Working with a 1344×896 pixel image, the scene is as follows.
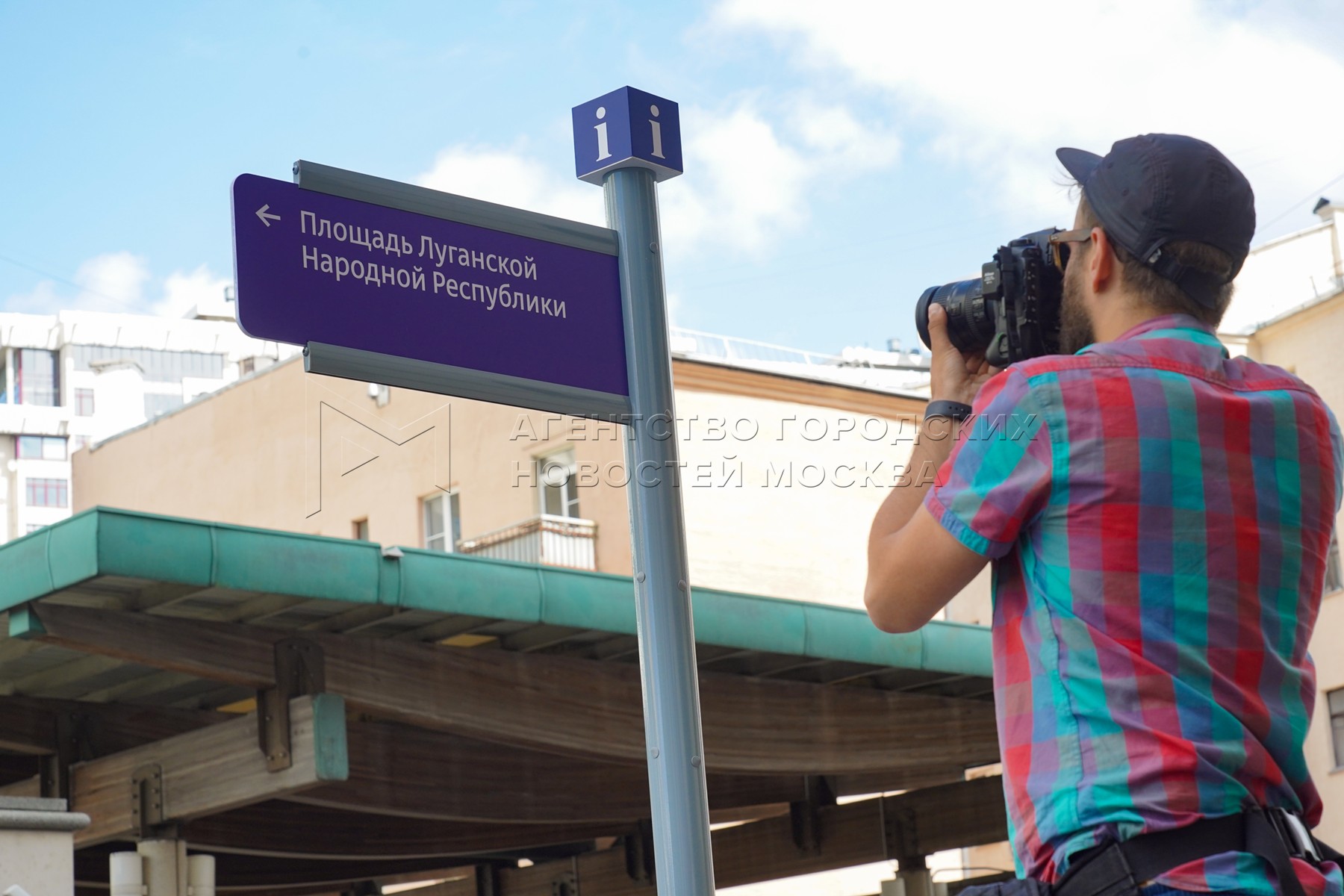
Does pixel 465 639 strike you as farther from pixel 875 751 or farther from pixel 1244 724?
pixel 1244 724

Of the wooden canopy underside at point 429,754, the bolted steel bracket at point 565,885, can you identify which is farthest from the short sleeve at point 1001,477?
the bolted steel bracket at point 565,885

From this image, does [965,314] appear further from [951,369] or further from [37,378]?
[37,378]

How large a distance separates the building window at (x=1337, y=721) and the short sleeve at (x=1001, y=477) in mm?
26097

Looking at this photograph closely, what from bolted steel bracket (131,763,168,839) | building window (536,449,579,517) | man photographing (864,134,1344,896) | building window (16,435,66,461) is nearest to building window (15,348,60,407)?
building window (16,435,66,461)

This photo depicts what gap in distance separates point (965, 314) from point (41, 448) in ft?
295

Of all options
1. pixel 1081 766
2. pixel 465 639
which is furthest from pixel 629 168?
pixel 465 639

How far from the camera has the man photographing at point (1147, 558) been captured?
2.07 metres

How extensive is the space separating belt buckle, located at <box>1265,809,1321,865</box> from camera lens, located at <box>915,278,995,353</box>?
0.80 meters

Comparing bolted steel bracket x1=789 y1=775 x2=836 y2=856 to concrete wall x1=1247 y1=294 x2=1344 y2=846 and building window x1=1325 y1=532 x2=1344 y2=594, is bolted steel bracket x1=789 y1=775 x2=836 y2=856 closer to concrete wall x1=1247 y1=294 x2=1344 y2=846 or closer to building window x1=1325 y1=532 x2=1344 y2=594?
concrete wall x1=1247 y1=294 x2=1344 y2=846

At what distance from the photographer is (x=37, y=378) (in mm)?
88688

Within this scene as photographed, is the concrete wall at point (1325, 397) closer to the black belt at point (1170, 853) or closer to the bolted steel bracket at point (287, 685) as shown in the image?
the bolted steel bracket at point (287, 685)

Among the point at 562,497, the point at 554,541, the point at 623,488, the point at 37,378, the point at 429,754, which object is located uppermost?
the point at 37,378

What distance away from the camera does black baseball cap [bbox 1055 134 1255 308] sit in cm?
234

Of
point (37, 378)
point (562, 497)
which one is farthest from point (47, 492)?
point (562, 497)
